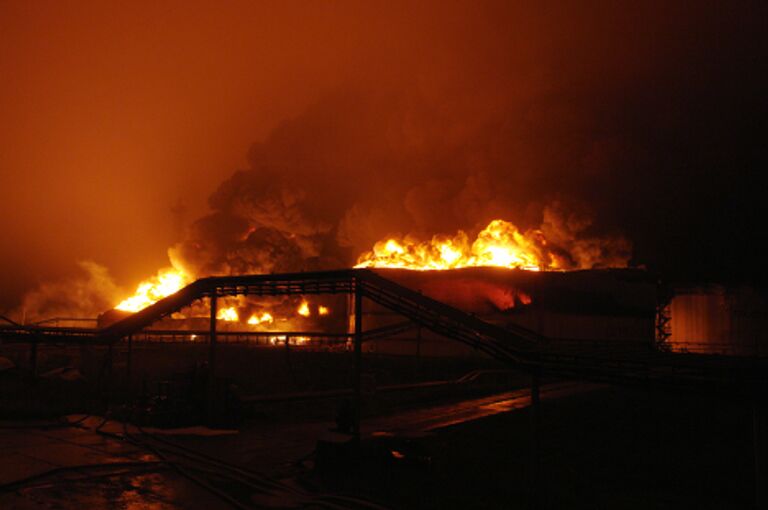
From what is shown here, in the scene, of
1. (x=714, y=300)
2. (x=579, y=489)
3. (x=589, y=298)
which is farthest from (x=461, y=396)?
(x=714, y=300)

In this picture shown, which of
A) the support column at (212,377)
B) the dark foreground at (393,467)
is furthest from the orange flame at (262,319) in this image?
the support column at (212,377)

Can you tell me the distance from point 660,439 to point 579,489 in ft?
26.0

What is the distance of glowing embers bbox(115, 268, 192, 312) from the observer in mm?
80438

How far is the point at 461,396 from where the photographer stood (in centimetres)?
3088

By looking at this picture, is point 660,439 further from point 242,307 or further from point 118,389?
point 242,307

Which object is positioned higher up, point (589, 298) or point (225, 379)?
point (589, 298)

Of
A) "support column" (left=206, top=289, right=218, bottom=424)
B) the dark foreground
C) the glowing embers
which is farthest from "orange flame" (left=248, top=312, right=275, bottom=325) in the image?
"support column" (left=206, top=289, right=218, bottom=424)

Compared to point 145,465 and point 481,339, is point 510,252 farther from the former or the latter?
point 145,465

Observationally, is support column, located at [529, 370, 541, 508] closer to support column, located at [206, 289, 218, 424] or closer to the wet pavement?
the wet pavement

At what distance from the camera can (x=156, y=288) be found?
83.0m

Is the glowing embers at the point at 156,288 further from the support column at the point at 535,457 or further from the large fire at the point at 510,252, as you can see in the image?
the support column at the point at 535,457

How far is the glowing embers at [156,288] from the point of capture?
80.4m

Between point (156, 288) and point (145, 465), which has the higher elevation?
point (156, 288)

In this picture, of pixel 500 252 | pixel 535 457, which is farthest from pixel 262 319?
pixel 535 457
